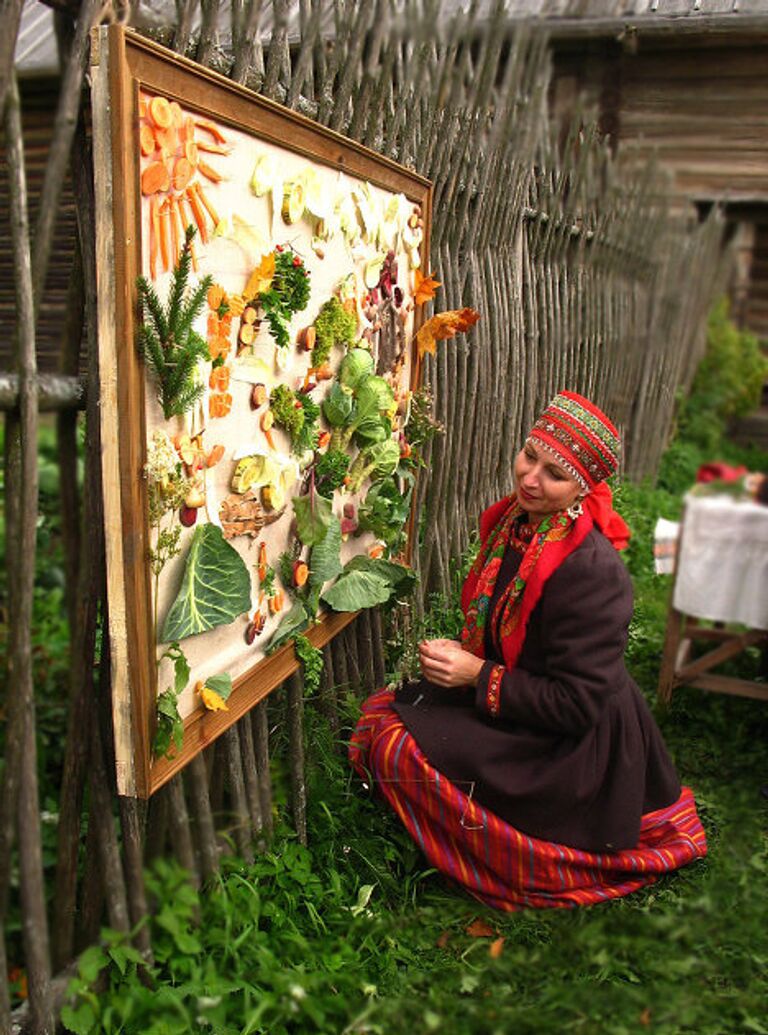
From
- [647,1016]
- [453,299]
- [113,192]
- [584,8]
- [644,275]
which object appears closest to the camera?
[113,192]

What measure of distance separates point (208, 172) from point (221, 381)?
327 mm

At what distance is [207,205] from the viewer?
139cm

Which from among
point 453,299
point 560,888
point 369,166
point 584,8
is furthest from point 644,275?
point 560,888

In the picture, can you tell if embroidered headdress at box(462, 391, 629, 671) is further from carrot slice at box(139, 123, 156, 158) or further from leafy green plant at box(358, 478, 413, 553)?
carrot slice at box(139, 123, 156, 158)

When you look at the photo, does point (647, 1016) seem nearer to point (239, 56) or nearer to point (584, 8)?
point (239, 56)

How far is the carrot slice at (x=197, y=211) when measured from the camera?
4.39 ft

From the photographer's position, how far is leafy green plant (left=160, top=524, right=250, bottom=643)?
4.81 feet

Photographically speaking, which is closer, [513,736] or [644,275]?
[513,736]

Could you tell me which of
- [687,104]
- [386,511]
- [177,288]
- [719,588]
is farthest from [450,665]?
[687,104]

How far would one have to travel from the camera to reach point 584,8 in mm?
6234

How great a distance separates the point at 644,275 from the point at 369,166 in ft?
13.6

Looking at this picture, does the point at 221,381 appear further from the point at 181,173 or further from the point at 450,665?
the point at 450,665

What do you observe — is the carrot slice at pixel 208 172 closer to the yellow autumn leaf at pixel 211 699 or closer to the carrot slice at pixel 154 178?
the carrot slice at pixel 154 178

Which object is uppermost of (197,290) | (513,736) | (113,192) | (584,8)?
(584,8)
